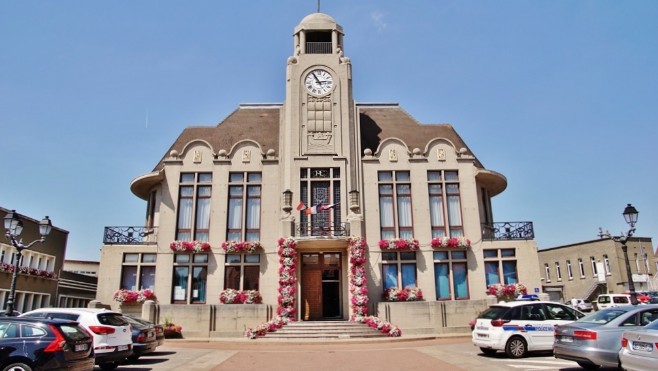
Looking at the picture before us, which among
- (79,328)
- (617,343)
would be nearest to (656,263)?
(617,343)

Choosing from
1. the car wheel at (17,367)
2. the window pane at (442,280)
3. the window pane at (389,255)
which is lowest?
the car wheel at (17,367)

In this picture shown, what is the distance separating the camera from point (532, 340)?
13461 millimetres

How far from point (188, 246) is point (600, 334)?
19.5 meters

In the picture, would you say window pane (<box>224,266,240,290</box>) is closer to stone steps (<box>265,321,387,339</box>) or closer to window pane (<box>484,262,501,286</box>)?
stone steps (<box>265,321,387,339</box>)

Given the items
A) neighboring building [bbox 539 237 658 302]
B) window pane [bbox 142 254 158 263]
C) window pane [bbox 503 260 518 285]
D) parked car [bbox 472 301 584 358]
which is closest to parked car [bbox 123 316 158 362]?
parked car [bbox 472 301 584 358]

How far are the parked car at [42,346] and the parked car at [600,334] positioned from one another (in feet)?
33.2

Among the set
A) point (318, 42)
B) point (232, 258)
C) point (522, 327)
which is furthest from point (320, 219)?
point (522, 327)

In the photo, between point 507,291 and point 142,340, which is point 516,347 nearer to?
point 142,340

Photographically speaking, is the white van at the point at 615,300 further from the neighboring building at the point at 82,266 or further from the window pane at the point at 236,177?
the neighboring building at the point at 82,266

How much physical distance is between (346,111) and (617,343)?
19.2 meters

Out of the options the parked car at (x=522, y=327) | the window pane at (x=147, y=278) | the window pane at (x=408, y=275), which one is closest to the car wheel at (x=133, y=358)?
the parked car at (x=522, y=327)

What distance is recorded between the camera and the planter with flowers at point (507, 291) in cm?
2411

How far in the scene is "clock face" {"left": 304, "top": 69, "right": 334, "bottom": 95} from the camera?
89.6ft

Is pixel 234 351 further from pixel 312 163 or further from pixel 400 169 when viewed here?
pixel 400 169
